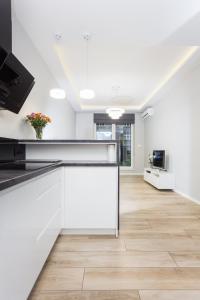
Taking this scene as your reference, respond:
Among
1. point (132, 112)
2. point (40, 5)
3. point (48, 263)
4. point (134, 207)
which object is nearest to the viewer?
point (48, 263)

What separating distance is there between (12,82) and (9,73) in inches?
4.4

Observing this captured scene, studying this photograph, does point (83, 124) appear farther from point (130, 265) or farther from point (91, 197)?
point (130, 265)

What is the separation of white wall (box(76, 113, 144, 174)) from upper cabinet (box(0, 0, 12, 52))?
289 inches

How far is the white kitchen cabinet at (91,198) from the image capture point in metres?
2.38

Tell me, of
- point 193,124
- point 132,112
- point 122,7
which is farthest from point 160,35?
point 132,112

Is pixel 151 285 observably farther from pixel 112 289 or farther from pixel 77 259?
pixel 77 259

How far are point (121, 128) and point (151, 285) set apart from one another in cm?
779

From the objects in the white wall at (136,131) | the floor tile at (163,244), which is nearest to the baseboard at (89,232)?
the floor tile at (163,244)

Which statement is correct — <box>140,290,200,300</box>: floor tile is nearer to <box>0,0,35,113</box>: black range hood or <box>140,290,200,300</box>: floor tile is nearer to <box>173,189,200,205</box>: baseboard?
<box>0,0,35,113</box>: black range hood

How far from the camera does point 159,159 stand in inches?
237

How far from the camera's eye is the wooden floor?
148 centimetres

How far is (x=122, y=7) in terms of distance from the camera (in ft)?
7.69

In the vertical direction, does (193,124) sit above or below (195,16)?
below

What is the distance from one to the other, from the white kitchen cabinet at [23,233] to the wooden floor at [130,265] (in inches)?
8.8
